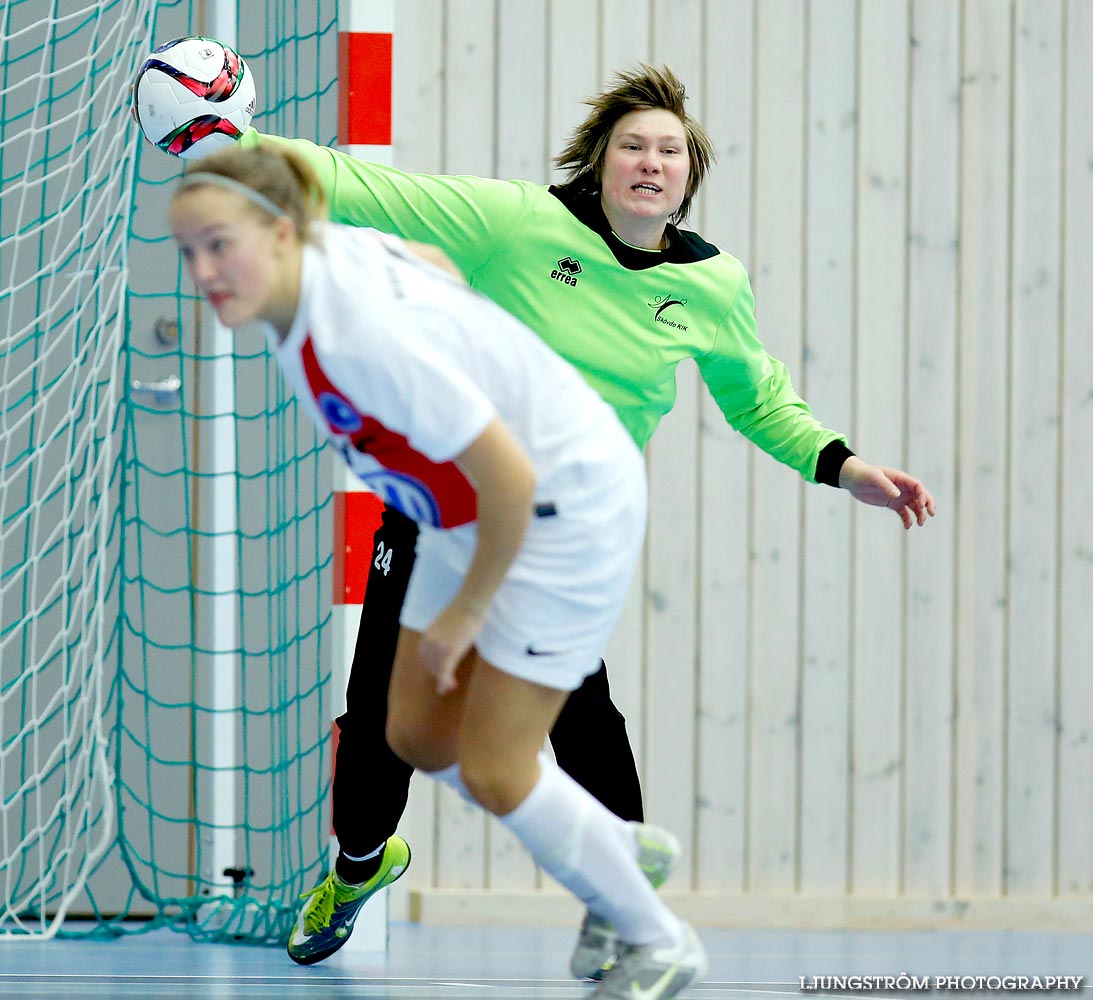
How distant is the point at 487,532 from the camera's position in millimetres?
1779

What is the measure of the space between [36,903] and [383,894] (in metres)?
1.04

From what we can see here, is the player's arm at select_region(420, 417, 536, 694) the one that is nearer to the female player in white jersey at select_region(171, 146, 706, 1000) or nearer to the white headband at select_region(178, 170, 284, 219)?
the female player in white jersey at select_region(171, 146, 706, 1000)

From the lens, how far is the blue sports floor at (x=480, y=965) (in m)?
2.54

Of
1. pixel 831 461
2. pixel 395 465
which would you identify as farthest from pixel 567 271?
pixel 395 465

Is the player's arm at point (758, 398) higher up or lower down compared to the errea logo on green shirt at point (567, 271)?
lower down

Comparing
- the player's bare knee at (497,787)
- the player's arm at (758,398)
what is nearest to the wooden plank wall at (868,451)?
the player's arm at (758,398)

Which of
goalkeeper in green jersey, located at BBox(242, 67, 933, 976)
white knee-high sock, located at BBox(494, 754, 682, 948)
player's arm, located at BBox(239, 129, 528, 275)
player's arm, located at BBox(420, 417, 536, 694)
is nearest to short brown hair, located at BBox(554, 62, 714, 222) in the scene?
goalkeeper in green jersey, located at BBox(242, 67, 933, 976)

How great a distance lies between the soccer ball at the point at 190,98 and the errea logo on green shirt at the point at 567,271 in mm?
600

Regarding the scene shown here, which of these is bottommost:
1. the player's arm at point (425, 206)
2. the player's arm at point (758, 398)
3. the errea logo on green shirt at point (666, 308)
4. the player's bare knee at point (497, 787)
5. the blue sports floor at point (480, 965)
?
the blue sports floor at point (480, 965)

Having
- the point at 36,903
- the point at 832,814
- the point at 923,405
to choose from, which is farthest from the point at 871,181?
the point at 36,903

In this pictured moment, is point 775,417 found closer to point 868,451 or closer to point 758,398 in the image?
point 758,398

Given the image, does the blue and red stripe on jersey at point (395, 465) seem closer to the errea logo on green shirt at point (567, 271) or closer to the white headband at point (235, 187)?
the white headband at point (235, 187)

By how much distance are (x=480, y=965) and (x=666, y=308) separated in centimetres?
138

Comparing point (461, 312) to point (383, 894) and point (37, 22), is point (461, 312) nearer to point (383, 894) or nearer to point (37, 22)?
point (383, 894)
